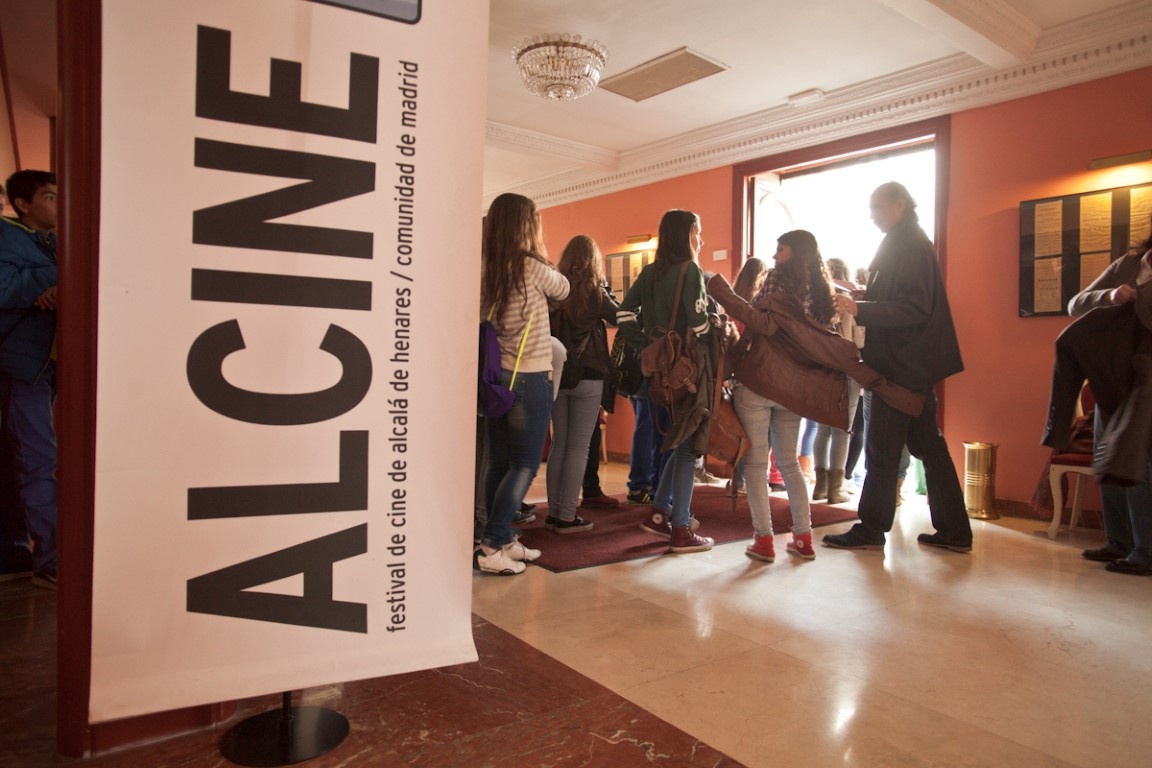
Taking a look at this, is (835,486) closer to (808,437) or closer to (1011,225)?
(808,437)

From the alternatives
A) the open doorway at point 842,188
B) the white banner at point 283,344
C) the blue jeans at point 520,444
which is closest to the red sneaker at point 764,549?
the blue jeans at point 520,444

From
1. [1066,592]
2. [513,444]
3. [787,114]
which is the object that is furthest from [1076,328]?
[787,114]

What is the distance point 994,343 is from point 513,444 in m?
3.41

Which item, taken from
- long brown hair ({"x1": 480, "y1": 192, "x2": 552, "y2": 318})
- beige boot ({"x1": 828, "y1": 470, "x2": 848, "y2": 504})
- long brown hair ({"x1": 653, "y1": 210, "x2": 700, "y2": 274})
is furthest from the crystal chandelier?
beige boot ({"x1": 828, "y1": 470, "x2": 848, "y2": 504})

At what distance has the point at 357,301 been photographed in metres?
1.42

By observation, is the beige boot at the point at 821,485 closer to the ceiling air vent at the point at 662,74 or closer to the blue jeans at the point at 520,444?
the blue jeans at the point at 520,444

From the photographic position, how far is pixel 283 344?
1378mm

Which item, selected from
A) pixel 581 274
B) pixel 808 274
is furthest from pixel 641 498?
pixel 808 274

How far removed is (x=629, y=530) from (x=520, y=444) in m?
1.15

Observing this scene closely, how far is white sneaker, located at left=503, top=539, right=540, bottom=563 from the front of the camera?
10.2 feet

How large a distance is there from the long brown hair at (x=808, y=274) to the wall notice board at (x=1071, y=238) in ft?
6.75

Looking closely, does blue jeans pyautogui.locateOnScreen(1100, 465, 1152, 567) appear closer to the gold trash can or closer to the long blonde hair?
the gold trash can

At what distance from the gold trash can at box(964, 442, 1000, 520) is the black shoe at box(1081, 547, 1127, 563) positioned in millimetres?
989

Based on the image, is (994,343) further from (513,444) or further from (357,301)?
(357,301)
